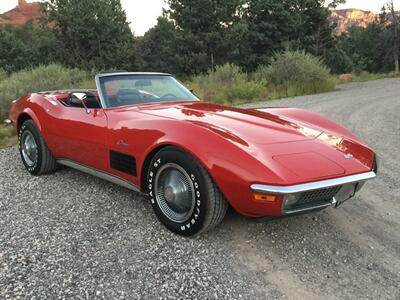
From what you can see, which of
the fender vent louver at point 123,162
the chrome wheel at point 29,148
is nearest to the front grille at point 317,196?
the fender vent louver at point 123,162

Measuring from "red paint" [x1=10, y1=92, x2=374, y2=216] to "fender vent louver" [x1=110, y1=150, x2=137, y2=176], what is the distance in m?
0.04

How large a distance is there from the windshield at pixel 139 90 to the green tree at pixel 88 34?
103 feet

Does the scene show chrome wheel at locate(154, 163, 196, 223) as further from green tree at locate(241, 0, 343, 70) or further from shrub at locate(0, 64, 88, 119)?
green tree at locate(241, 0, 343, 70)

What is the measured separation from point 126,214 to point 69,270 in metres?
0.92

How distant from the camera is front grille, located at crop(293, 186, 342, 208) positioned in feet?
8.23

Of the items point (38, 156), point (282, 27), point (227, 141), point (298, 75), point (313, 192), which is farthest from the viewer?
point (282, 27)

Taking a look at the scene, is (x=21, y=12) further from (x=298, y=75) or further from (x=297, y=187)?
(x=297, y=187)

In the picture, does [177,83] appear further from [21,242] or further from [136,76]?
[21,242]

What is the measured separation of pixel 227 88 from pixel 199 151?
1086 centimetres

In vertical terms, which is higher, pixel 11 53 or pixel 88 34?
pixel 88 34

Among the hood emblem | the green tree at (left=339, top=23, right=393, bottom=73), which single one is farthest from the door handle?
the green tree at (left=339, top=23, right=393, bottom=73)

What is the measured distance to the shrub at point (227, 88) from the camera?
12.5 metres

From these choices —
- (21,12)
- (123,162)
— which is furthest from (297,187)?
(21,12)

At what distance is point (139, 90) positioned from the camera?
402cm
